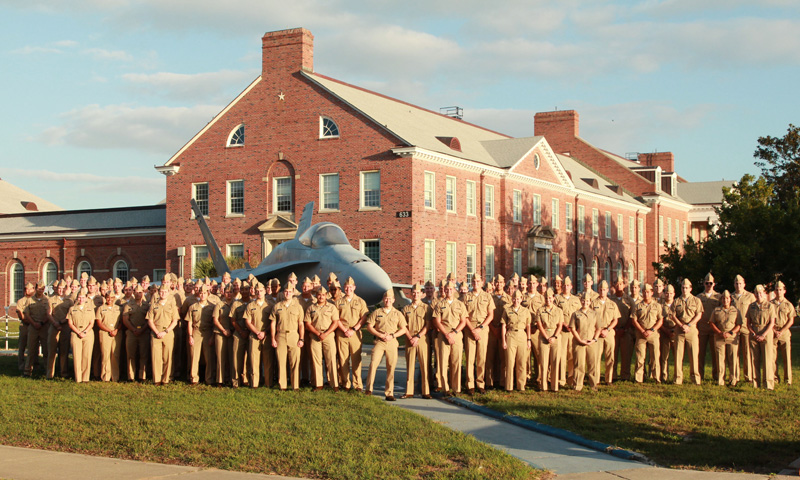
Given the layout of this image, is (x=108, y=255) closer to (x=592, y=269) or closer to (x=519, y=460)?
(x=592, y=269)

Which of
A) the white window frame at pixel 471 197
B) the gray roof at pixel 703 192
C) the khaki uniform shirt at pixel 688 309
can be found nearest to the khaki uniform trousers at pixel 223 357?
the khaki uniform shirt at pixel 688 309

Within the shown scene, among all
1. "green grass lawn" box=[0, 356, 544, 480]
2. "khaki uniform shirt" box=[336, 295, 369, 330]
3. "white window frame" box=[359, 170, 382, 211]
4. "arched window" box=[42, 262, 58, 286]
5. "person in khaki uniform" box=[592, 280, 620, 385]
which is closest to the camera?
"green grass lawn" box=[0, 356, 544, 480]

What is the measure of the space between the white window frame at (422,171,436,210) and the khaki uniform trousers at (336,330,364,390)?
906 inches

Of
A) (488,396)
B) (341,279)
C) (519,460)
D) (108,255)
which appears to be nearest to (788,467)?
(519,460)

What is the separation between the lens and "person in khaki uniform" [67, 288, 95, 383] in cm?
1481

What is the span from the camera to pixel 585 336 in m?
14.2

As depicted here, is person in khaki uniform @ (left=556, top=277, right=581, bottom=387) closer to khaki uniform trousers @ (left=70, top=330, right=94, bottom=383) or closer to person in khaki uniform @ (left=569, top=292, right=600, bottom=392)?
person in khaki uniform @ (left=569, top=292, right=600, bottom=392)

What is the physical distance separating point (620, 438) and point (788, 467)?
190cm

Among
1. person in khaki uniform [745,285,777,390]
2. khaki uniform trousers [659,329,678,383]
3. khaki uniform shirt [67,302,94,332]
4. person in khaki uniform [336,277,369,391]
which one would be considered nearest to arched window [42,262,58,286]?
khaki uniform shirt [67,302,94,332]

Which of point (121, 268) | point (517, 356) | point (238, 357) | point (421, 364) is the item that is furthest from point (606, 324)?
point (121, 268)

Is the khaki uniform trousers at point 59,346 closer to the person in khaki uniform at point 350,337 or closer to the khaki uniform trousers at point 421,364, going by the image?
the person in khaki uniform at point 350,337

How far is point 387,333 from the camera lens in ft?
43.8

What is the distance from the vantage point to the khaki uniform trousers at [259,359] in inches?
554

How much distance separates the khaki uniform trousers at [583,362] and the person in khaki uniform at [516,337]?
0.80m
